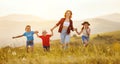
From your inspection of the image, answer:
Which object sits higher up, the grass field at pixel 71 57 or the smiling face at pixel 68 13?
the smiling face at pixel 68 13

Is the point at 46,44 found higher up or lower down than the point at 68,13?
lower down

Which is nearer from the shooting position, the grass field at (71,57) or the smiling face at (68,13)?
the grass field at (71,57)

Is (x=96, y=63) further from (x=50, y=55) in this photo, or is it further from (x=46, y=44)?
(x=46, y=44)

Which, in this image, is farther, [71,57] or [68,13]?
[68,13]

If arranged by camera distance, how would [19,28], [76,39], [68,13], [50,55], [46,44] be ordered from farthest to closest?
1. [19,28]
2. [76,39]
3. [46,44]
4. [68,13]
5. [50,55]

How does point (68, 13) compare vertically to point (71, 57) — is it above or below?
above

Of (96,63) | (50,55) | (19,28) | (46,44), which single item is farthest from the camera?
(19,28)

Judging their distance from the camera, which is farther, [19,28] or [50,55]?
[19,28]

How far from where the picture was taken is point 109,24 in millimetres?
11766

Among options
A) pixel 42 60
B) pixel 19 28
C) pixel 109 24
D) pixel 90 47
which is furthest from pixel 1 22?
pixel 42 60

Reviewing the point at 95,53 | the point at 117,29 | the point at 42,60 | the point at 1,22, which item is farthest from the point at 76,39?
the point at 42,60

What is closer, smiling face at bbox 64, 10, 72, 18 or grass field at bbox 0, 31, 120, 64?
grass field at bbox 0, 31, 120, 64

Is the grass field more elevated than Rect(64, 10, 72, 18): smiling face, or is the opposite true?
Rect(64, 10, 72, 18): smiling face

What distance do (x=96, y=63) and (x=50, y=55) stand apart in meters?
0.97
